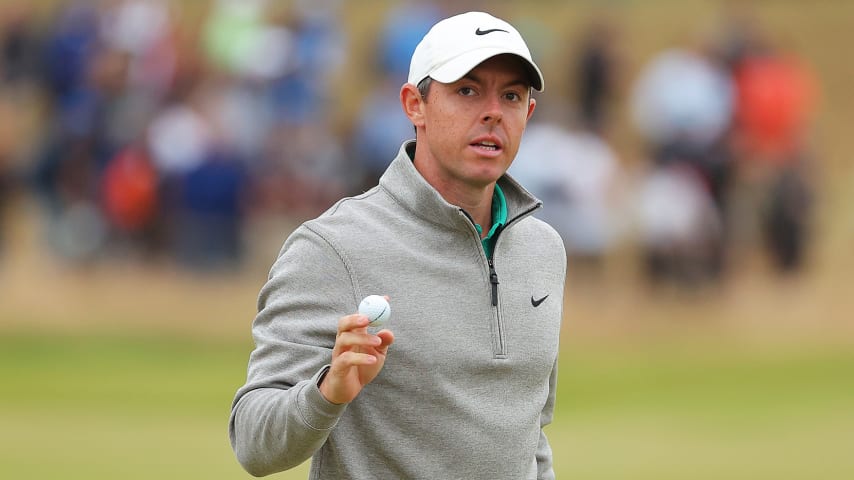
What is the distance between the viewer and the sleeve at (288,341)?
3857 millimetres

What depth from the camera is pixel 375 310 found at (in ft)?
11.8

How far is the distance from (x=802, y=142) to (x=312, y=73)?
514 cm

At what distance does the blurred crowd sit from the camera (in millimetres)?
15992

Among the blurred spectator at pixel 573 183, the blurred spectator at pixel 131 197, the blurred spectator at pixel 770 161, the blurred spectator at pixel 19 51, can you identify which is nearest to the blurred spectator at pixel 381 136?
the blurred spectator at pixel 573 183

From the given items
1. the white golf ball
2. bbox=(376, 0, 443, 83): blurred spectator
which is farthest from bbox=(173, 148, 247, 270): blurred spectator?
the white golf ball

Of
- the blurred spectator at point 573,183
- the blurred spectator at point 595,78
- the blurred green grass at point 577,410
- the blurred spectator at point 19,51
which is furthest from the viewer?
the blurred spectator at point 19,51

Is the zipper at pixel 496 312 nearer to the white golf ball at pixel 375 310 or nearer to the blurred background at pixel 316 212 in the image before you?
the white golf ball at pixel 375 310

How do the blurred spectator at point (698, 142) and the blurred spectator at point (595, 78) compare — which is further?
the blurred spectator at point (595, 78)

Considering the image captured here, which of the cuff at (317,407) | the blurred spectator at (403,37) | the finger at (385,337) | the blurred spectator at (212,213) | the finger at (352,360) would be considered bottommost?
the cuff at (317,407)

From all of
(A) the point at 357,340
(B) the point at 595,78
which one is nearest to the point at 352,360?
(A) the point at 357,340

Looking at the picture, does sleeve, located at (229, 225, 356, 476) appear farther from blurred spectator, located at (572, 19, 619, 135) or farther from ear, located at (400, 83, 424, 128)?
blurred spectator, located at (572, 19, 619, 135)

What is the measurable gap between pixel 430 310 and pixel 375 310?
400 millimetres

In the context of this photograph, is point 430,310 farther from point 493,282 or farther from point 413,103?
point 413,103

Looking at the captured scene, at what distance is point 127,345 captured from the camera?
54.1 ft
